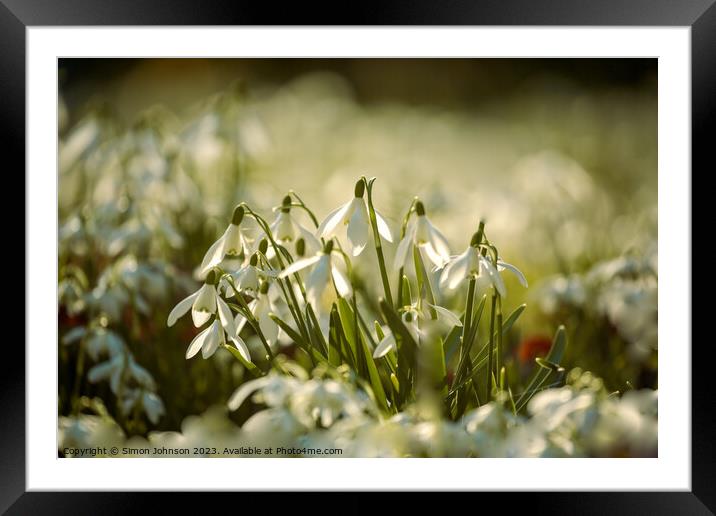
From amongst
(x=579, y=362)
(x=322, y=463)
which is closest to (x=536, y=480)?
(x=579, y=362)

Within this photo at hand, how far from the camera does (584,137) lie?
1646 mm

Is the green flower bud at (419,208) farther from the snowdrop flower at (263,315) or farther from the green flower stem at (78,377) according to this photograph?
the green flower stem at (78,377)

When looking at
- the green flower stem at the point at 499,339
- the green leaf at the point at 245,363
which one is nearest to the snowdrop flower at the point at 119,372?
the green leaf at the point at 245,363

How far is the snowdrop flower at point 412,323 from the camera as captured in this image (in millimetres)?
1395

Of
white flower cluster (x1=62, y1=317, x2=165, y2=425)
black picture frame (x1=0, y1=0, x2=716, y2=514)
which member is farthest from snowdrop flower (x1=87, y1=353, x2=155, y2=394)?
black picture frame (x1=0, y1=0, x2=716, y2=514)

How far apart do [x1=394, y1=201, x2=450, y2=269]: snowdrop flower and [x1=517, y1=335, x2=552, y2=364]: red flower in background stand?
1.45 ft

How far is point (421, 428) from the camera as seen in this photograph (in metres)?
1.44

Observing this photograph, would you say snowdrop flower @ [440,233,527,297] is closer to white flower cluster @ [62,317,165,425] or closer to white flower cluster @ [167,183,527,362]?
white flower cluster @ [167,183,527,362]

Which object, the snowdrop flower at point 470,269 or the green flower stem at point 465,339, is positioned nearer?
the snowdrop flower at point 470,269

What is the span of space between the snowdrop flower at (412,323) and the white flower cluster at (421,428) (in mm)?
116

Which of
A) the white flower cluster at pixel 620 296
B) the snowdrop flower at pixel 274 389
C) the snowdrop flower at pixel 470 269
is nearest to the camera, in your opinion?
the snowdrop flower at pixel 470 269

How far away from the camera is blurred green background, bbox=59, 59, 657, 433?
5.27ft

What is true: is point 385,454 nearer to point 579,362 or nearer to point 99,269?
point 579,362
